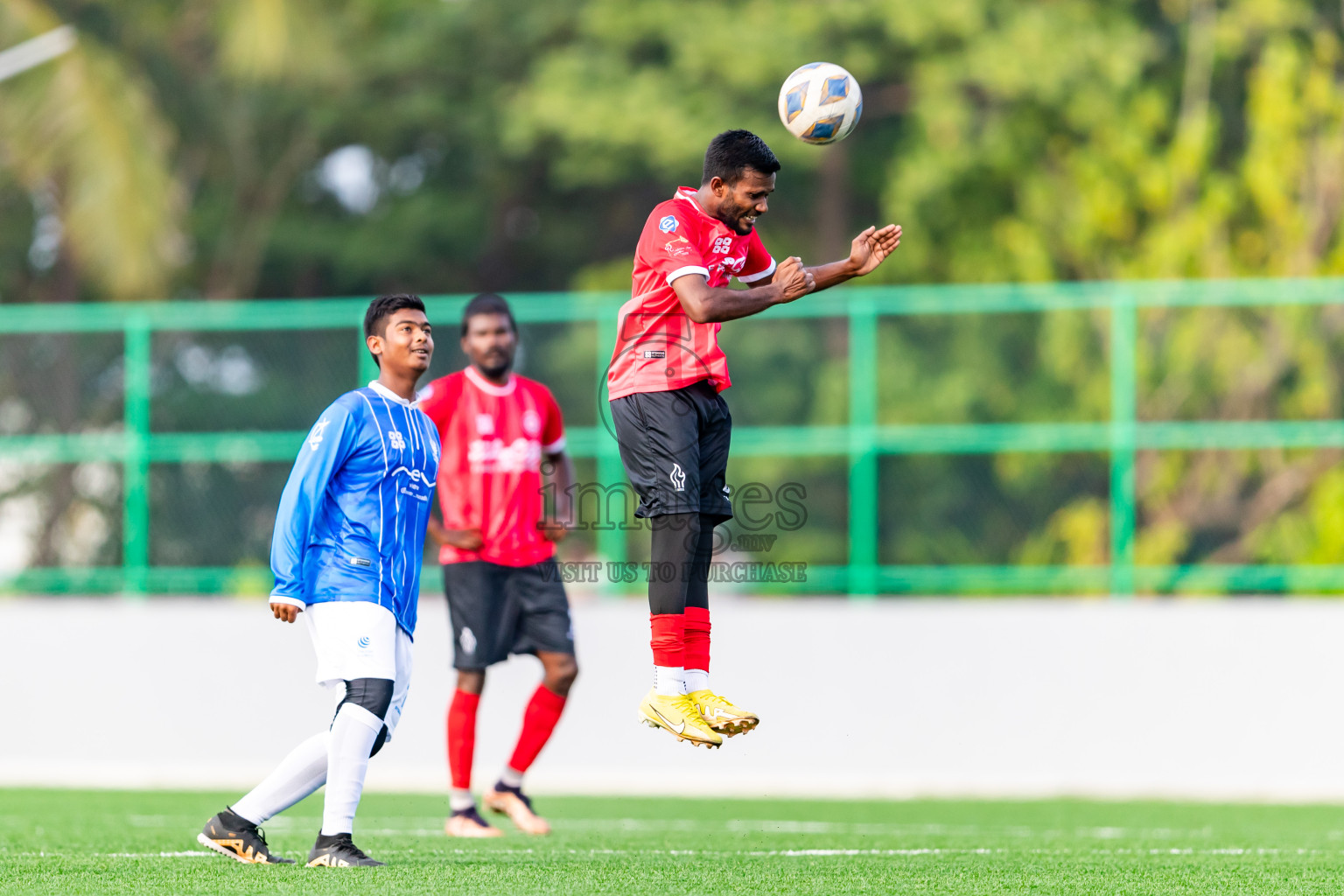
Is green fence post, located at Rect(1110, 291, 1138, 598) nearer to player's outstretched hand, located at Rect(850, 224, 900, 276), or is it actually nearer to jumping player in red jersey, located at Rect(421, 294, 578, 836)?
jumping player in red jersey, located at Rect(421, 294, 578, 836)

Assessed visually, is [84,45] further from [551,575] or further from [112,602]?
[551,575]

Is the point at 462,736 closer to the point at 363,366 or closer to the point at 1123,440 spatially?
the point at 363,366

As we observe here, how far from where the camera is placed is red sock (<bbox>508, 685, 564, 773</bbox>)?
891 centimetres

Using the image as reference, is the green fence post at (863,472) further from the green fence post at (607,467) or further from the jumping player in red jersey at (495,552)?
the jumping player in red jersey at (495,552)

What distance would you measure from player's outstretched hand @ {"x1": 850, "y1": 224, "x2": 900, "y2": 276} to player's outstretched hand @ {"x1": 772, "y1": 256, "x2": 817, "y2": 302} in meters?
0.19

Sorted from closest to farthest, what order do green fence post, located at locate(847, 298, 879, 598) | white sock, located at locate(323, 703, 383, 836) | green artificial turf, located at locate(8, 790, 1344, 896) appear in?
green artificial turf, located at locate(8, 790, 1344, 896)
white sock, located at locate(323, 703, 383, 836)
green fence post, located at locate(847, 298, 879, 598)

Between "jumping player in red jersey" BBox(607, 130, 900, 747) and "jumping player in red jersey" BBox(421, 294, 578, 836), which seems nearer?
"jumping player in red jersey" BBox(607, 130, 900, 747)

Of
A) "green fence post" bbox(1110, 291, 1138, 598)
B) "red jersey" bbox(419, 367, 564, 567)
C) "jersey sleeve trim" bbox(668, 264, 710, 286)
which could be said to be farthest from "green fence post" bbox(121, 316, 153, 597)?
"jersey sleeve trim" bbox(668, 264, 710, 286)

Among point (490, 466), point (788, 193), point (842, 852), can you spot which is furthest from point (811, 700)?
point (788, 193)

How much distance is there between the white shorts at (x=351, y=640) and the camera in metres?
6.32

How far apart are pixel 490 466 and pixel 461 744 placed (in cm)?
152

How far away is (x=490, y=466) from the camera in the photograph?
9016mm

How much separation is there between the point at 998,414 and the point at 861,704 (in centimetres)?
394

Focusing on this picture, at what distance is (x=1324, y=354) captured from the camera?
13266mm
